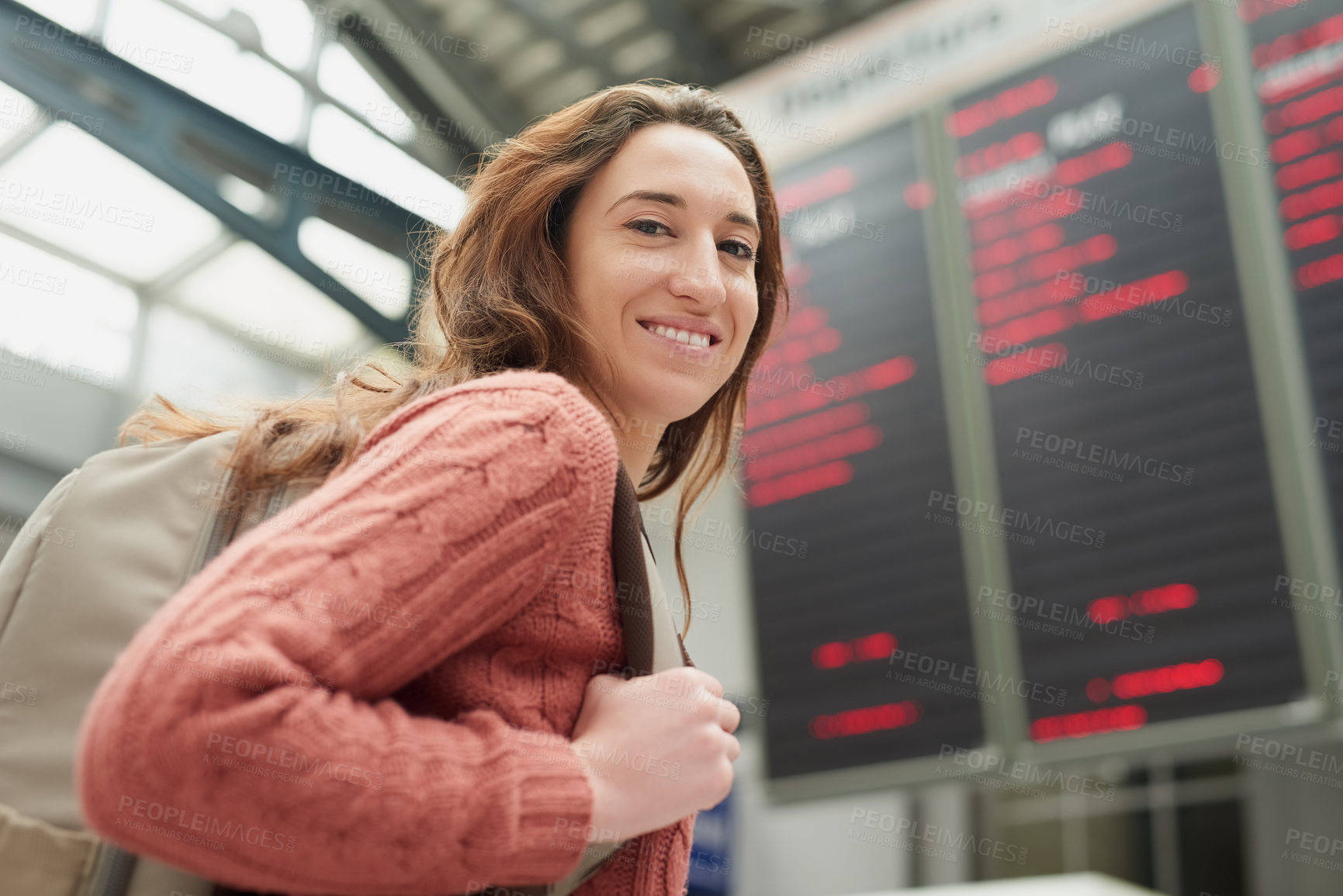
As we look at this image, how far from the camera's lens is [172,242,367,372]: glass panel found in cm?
455

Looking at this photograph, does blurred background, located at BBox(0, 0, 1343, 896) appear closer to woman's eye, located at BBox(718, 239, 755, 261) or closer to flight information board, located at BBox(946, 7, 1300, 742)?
flight information board, located at BBox(946, 7, 1300, 742)

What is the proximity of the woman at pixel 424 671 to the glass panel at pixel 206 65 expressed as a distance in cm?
318

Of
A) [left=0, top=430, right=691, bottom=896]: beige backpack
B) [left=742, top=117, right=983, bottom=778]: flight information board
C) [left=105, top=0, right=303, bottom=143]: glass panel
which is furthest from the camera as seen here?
[left=105, top=0, right=303, bottom=143]: glass panel

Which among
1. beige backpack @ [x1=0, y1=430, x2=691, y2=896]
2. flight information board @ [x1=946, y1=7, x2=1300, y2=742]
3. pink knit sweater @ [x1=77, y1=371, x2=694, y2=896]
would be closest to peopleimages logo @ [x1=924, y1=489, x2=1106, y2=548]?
flight information board @ [x1=946, y1=7, x2=1300, y2=742]

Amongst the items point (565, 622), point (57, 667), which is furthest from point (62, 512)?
point (565, 622)

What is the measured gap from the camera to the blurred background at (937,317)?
10.5ft

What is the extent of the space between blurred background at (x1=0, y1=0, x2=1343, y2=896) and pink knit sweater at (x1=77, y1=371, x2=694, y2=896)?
6.23 feet

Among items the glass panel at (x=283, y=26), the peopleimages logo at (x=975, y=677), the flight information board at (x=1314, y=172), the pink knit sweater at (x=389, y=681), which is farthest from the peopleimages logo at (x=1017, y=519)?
the glass panel at (x=283, y=26)

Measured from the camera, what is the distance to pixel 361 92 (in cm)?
503

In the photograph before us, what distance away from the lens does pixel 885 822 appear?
20.7 feet

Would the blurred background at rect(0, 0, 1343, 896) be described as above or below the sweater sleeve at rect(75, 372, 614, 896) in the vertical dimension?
above

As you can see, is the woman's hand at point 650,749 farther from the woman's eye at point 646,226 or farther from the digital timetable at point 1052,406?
the digital timetable at point 1052,406

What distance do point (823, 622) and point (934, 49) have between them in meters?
2.13

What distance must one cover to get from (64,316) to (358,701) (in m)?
3.58
